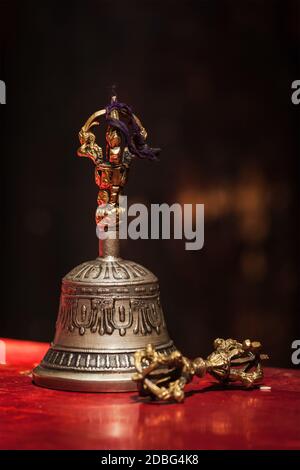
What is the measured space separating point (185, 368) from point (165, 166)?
139cm

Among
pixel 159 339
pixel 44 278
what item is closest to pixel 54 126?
pixel 44 278

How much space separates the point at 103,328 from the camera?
2232 mm

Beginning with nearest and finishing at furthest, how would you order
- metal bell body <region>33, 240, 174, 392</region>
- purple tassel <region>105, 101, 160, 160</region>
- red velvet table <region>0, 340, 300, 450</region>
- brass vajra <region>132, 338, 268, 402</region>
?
red velvet table <region>0, 340, 300, 450</region>, brass vajra <region>132, 338, 268, 402</region>, metal bell body <region>33, 240, 174, 392</region>, purple tassel <region>105, 101, 160, 160</region>

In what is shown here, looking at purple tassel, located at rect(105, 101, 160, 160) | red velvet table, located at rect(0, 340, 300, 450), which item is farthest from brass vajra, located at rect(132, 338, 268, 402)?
purple tassel, located at rect(105, 101, 160, 160)

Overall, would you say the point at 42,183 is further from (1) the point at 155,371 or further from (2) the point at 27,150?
(1) the point at 155,371

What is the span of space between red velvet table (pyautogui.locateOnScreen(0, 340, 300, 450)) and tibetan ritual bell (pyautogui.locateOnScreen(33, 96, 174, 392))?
52mm

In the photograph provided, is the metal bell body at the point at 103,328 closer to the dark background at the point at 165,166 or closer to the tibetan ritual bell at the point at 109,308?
the tibetan ritual bell at the point at 109,308

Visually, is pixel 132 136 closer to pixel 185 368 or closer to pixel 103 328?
pixel 103 328

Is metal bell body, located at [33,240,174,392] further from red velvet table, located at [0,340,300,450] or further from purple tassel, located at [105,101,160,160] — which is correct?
purple tassel, located at [105,101,160,160]

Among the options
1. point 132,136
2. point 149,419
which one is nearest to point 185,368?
point 149,419

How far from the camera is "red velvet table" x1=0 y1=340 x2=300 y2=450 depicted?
5.79 ft

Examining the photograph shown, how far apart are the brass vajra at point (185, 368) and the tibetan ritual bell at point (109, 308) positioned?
10 cm

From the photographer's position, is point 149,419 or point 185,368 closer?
point 149,419

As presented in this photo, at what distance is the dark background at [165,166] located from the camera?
3244mm
